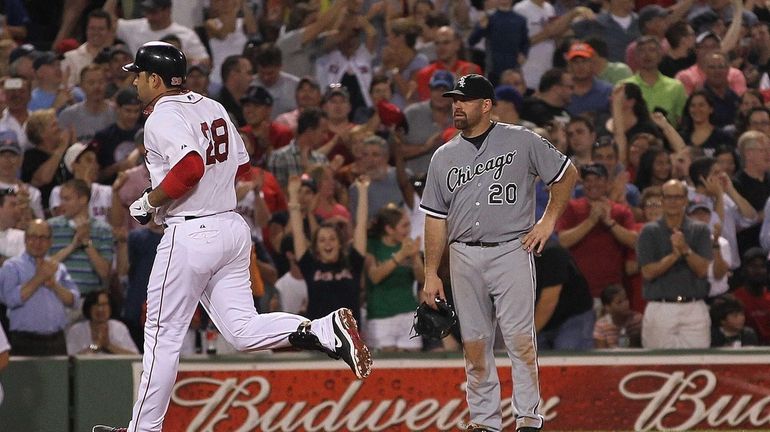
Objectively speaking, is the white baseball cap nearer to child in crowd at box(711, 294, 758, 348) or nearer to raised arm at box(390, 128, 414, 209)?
raised arm at box(390, 128, 414, 209)

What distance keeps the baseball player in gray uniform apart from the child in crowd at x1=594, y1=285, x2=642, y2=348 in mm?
3303

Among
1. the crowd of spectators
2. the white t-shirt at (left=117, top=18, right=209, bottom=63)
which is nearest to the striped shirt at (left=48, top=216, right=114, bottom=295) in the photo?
the crowd of spectators

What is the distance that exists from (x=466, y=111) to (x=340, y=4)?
22.4 feet

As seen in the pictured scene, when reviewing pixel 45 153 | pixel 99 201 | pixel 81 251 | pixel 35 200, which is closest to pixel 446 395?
pixel 81 251

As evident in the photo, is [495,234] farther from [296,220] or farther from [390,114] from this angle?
[390,114]

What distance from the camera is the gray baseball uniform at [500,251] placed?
8.08m

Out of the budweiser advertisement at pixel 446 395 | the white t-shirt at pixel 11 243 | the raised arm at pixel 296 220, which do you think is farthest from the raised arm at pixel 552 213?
the white t-shirt at pixel 11 243

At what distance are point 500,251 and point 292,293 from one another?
354 centimetres

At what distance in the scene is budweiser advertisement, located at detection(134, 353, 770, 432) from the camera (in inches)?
399

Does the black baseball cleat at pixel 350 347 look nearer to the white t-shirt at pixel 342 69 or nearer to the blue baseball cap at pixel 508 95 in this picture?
the blue baseball cap at pixel 508 95

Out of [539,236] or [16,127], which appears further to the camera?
[16,127]

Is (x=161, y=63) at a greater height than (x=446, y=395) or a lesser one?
greater

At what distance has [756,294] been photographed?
468 inches

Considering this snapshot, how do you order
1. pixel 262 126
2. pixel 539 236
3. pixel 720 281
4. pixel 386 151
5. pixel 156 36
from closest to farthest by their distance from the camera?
pixel 539 236
pixel 720 281
pixel 386 151
pixel 262 126
pixel 156 36
